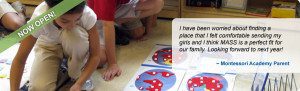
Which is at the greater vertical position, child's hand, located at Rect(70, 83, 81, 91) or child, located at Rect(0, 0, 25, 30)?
child, located at Rect(0, 0, 25, 30)

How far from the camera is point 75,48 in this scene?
1.14 metres

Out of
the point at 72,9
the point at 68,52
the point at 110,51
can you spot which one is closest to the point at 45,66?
the point at 68,52

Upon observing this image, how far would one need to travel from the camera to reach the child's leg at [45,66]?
1.14 m

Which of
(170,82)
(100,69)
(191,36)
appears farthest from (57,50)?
(191,36)

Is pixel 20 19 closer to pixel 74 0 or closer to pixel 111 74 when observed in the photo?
pixel 111 74

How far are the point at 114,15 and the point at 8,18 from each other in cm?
50

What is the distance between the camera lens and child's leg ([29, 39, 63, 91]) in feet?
3.74

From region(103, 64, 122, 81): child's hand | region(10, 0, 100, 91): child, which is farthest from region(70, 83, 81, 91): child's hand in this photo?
region(103, 64, 122, 81): child's hand

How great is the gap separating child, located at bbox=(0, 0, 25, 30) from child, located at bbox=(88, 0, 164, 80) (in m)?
0.39

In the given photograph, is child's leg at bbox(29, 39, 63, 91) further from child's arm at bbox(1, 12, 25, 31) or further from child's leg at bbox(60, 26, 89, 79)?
child's arm at bbox(1, 12, 25, 31)

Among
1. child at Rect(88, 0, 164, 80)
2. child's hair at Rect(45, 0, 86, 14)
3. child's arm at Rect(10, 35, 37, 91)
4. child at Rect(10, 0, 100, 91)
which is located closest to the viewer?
child's hair at Rect(45, 0, 86, 14)

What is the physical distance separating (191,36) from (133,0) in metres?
0.90

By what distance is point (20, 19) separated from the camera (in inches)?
61.5

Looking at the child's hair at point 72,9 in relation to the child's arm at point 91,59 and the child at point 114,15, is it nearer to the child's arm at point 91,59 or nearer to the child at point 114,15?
the child's arm at point 91,59
